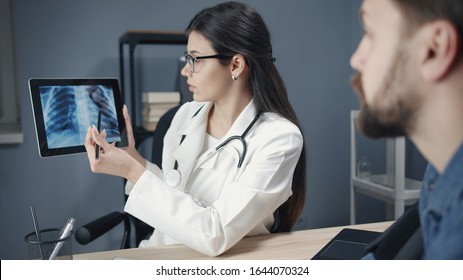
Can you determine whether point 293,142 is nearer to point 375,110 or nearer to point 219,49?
point 219,49

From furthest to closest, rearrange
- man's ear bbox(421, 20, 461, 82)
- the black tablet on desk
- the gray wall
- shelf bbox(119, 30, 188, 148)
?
shelf bbox(119, 30, 188, 148)
the gray wall
the black tablet on desk
man's ear bbox(421, 20, 461, 82)

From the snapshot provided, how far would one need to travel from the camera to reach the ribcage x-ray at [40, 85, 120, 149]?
25.1 inches

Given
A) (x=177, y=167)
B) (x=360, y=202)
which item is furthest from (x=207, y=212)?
(x=360, y=202)

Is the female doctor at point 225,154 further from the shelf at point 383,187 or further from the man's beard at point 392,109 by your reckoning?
the shelf at point 383,187

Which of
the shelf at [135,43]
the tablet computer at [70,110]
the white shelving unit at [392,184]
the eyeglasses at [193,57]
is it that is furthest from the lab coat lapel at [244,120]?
the white shelving unit at [392,184]

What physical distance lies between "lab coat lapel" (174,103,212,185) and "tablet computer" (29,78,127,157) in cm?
18

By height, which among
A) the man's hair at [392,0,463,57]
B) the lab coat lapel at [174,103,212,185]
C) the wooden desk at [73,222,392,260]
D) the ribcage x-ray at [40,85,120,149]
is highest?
the man's hair at [392,0,463,57]

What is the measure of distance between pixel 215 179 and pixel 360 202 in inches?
38.4

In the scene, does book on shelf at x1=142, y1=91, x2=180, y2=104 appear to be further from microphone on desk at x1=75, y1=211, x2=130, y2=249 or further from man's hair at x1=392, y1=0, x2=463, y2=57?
man's hair at x1=392, y1=0, x2=463, y2=57

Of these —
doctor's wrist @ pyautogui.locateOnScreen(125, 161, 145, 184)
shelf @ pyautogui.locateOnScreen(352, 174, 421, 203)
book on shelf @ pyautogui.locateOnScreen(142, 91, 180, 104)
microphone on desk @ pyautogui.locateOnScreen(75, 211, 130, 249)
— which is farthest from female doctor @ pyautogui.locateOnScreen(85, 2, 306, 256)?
shelf @ pyautogui.locateOnScreen(352, 174, 421, 203)

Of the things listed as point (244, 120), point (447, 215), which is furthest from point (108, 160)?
point (447, 215)

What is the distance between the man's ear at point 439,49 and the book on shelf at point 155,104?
3.17 feet

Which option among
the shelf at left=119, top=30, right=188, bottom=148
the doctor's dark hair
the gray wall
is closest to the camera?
the doctor's dark hair

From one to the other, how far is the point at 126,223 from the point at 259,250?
0.45m
